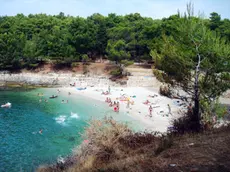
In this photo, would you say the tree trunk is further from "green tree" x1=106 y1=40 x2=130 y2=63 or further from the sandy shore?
"green tree" x1=106 y1=40 x2=130 y2=63

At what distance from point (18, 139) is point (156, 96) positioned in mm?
22255

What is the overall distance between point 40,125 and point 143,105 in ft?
48.3

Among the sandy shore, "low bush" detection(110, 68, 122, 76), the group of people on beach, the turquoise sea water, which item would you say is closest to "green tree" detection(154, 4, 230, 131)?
the turquoise sea water

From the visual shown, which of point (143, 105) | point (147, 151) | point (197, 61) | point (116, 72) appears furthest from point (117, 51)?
point (147, 151)

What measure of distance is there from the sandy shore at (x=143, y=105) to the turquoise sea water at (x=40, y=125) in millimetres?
1723

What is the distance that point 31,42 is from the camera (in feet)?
192

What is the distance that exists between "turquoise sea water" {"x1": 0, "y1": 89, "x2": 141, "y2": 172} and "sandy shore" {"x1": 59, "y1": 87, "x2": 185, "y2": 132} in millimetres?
1723

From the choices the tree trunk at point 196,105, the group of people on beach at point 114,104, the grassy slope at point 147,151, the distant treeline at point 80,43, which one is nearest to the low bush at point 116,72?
the distant treeline at point 80,43

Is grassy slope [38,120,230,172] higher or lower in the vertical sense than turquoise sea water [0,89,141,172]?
higher

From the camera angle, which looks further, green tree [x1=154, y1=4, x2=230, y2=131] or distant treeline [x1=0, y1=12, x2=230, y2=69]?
distant treeline [x1=0, y1=12, x2=230, y2=69]

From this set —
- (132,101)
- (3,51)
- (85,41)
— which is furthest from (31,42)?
(132,101)

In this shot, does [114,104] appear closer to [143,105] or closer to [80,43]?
[143,105]

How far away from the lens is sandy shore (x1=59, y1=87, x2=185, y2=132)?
29.5 metres

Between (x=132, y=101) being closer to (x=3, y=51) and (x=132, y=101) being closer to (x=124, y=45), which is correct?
(x=124, y=45)
